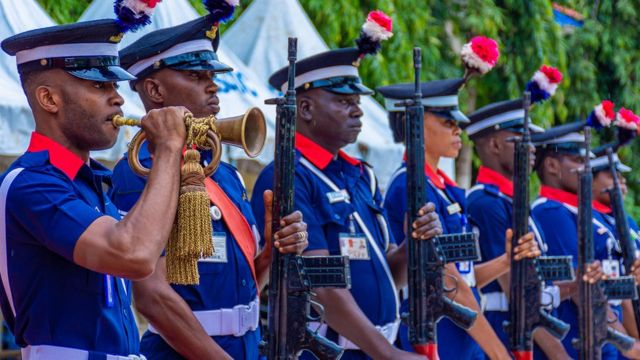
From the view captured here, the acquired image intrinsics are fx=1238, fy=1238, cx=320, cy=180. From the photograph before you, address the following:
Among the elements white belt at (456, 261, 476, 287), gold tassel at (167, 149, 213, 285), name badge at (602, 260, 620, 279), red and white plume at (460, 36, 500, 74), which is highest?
red and white plume at (460, 36, 500, 74)

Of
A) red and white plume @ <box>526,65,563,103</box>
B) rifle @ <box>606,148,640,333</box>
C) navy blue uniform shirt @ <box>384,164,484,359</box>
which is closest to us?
navy blue uniform shirt @ <box>384,164,484,359</box>

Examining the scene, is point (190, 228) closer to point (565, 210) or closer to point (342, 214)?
point (342, 214)

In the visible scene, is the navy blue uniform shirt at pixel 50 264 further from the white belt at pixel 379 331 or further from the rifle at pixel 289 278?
the white belt at pixel 379 331

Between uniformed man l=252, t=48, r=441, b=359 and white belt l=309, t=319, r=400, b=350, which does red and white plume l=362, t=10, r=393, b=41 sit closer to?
uniformed man l=252, t=48, r=441, b=359

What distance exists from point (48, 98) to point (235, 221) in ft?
3.70

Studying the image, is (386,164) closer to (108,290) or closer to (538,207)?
(538,207)

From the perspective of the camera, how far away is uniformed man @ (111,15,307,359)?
14.9 ft

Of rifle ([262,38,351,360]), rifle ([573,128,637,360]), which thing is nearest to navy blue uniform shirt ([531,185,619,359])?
rifle ([573,128,637,360])

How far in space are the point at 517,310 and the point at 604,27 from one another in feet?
25.2

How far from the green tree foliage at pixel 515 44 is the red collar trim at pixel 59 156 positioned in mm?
5435

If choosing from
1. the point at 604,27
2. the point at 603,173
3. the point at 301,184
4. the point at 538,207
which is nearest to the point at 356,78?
the point at 301,184

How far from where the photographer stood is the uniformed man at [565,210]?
8.23 metres

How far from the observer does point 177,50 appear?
199 inches

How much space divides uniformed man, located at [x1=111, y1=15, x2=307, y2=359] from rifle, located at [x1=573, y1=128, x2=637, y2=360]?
→ 315 cm
